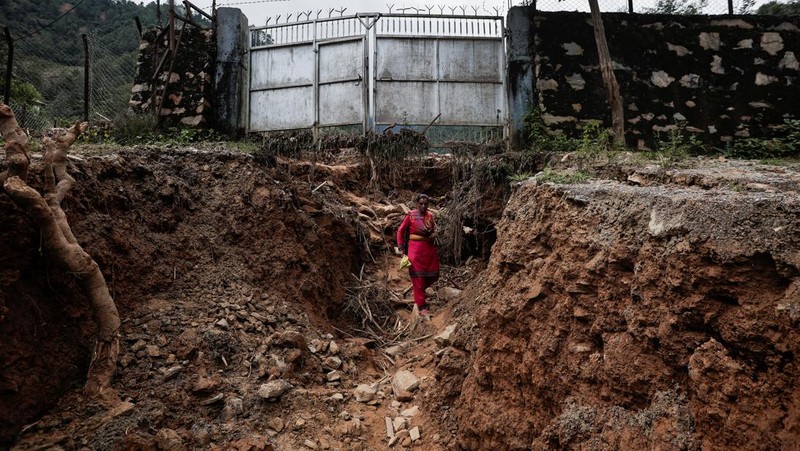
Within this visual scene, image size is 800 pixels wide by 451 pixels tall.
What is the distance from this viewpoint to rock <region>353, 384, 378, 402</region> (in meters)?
4.07

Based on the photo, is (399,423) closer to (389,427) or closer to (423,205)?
(389,427)

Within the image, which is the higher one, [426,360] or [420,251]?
[420,251]

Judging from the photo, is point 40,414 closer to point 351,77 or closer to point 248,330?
point 248,330

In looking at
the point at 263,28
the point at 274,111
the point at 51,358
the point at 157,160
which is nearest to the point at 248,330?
the point at 51,358

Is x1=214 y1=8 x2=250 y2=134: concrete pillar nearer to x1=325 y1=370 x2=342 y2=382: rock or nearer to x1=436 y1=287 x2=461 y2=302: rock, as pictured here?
x1=436 y1=287 x2=461 y2=302: rock

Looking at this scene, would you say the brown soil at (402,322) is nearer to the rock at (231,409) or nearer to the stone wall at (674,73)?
the rock at (231,409)

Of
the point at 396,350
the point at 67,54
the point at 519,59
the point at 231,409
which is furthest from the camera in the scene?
the point at 67,54

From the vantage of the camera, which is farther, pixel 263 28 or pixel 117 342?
pixel 263 28

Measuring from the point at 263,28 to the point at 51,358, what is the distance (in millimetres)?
6553

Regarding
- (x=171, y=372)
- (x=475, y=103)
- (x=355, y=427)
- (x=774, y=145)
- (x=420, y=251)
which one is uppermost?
(x=475, y=103)

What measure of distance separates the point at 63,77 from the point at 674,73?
1778 centimetres

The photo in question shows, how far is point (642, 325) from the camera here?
2.30 m

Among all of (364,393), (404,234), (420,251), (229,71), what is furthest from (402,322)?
(229,71)

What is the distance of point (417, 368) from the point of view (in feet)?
14.4
